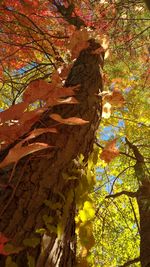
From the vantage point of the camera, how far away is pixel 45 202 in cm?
137

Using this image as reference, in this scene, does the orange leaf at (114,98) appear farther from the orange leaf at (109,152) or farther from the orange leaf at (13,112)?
the orange leaf at (13,112)

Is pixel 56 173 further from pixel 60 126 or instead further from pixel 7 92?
pixel 7 92

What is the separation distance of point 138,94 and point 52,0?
2.22 m

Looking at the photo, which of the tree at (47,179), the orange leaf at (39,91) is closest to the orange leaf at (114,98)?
the tree at (47,179)

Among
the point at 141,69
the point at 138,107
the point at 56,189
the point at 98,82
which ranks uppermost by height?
the point at 141,69

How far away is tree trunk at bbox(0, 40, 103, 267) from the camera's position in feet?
3.91

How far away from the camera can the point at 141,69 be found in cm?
633

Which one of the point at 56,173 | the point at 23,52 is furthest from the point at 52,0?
the point at 56,173

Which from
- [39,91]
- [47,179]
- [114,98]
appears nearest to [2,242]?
[47,179]

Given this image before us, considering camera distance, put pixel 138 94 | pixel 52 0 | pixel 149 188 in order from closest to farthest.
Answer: pixel 149 188
pixel 52 0
pixel 138 94

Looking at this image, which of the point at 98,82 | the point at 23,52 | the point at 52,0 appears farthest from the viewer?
the point at 23,52

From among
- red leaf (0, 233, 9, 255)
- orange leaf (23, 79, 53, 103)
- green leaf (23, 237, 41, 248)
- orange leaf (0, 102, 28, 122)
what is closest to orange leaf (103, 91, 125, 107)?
orange leaf (23, 79, 53, 103)

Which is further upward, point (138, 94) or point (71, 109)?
point (138, 94)

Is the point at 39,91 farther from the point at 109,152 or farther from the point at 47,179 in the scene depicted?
the point at 109,152
